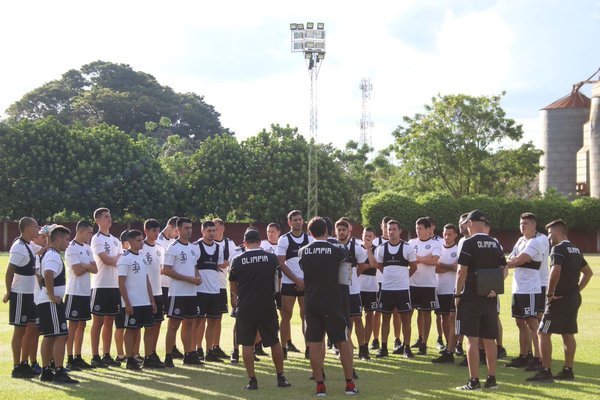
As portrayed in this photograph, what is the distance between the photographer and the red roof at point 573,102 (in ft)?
265

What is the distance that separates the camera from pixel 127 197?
5738cm

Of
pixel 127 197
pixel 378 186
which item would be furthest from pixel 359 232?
pixel 127 197

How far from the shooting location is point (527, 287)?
12102 millimetres

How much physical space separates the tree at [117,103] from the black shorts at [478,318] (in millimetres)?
77363

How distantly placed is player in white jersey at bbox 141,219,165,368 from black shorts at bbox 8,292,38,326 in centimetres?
173

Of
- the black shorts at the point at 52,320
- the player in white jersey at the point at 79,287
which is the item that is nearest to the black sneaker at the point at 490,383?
the black shorts at the point at 52,320

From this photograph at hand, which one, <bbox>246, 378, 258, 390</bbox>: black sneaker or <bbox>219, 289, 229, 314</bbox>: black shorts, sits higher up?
<bbox>219, 289, 229, 314</bbox>: black shorts

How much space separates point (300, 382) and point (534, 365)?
3585mm

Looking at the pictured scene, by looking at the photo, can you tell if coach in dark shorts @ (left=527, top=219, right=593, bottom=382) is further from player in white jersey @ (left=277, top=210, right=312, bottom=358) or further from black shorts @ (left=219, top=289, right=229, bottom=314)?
black shorts @ (left=219, top=289, right=229, bottom=314)

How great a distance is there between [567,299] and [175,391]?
5364mm

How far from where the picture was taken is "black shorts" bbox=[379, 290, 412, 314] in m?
13.3

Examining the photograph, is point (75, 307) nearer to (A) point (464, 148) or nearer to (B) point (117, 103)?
(A) point (464, 148)

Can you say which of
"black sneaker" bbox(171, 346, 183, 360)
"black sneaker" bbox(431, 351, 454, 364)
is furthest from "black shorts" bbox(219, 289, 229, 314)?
"black sneaker" bbox(431, 351, 454, 364)

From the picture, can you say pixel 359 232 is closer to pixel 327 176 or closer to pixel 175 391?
pixel 327 176
